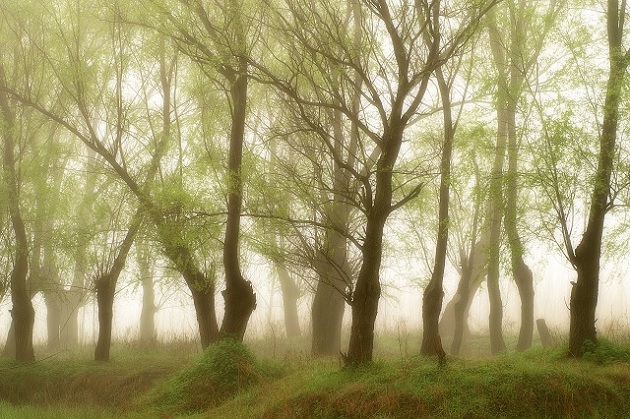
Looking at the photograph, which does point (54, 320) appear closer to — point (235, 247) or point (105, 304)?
point (105, 304)

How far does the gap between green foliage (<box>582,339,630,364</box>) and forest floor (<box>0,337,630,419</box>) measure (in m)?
0.02

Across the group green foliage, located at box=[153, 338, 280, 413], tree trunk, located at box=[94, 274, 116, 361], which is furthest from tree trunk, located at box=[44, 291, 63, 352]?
green foliage, located at box=[153, 338, 280, 413]

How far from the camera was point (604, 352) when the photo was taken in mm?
11898

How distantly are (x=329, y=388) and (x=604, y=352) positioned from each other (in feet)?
16.6

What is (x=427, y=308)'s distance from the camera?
14.5 meters

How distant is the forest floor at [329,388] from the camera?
10008 mm

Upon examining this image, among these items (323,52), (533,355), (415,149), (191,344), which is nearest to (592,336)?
(533,355)

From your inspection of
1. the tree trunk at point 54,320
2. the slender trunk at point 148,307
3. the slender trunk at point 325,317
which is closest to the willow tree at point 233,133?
the slender trunk at point 325,317

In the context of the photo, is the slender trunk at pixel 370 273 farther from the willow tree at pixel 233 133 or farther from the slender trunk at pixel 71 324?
the slender trunk at pixel 71 324

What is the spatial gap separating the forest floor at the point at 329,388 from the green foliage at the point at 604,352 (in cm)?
2

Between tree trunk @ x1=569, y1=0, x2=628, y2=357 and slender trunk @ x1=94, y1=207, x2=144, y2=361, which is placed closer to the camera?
tree trunk @ x1=569, y1=0, x2=628, y2=357

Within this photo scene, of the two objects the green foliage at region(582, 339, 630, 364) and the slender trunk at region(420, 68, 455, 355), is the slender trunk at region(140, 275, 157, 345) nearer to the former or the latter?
the slender trunk at region(420, 68, 455, 355)

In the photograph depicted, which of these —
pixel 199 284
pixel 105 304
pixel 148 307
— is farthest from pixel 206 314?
pixel 148 307

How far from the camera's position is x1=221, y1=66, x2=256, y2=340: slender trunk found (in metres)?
14.3
